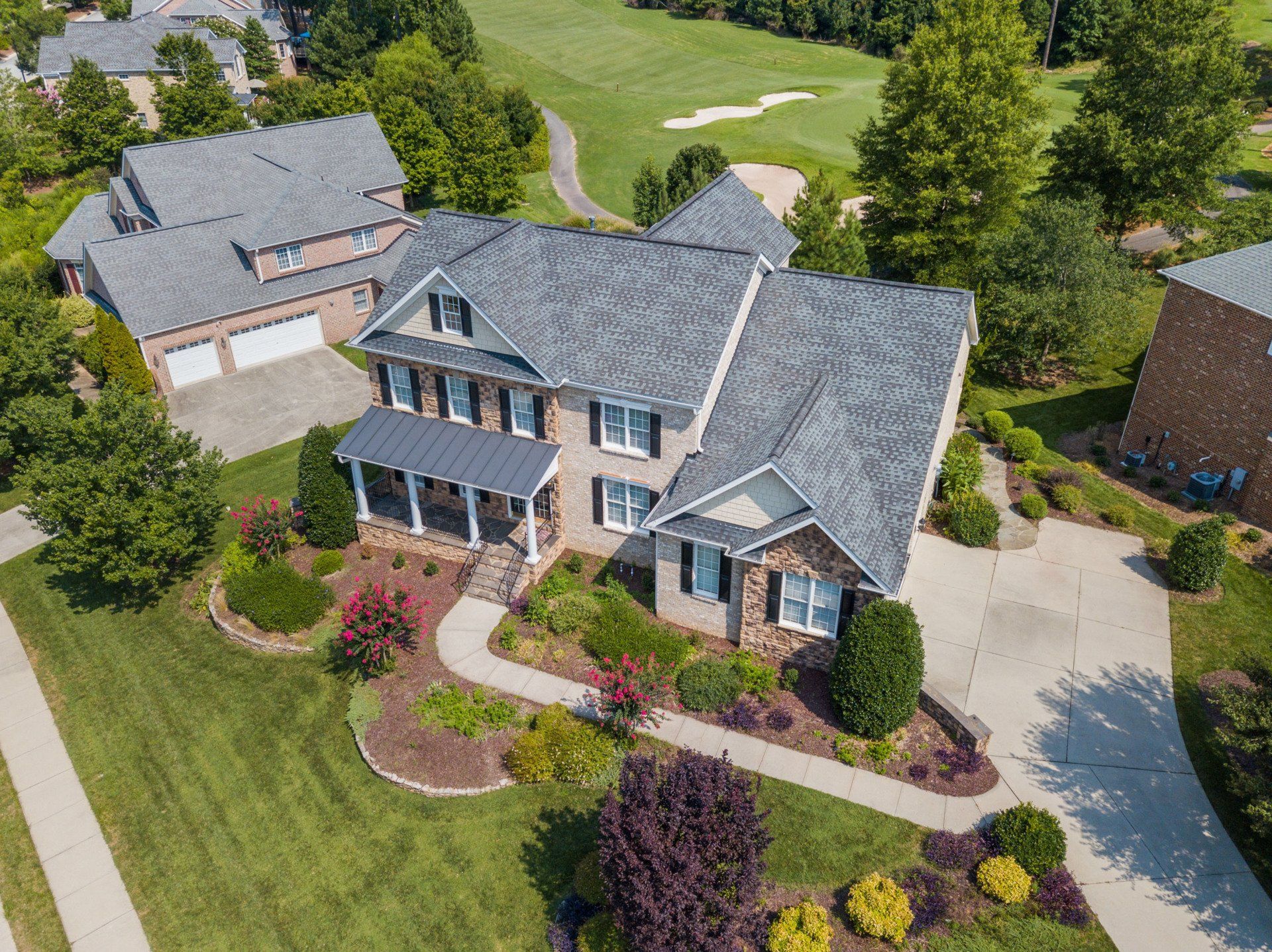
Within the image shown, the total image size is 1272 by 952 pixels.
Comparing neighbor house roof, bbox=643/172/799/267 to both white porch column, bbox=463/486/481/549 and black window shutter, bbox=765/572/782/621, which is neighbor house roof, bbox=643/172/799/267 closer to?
white porch column, bbox=463/486/481/549

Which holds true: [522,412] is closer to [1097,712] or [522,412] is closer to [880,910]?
[880,910]

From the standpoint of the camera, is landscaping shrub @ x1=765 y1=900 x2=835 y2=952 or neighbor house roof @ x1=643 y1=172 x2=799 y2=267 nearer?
landscaping shrub @ x1=765 y1=900 x2=835 y2=952

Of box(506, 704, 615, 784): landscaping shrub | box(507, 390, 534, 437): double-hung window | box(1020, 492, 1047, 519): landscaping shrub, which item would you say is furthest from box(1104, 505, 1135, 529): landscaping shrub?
box(507, 390, 534, 437): double-hung window

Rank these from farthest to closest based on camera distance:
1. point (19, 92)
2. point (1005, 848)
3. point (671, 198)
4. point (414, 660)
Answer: point (19, 92) → point (671, 198) → point (414, 660) → point (1005, 848)

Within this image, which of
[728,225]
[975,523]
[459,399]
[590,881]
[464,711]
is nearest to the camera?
[590,881]

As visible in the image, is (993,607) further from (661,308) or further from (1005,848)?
(661,308)

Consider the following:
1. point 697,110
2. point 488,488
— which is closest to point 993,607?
point 488,488

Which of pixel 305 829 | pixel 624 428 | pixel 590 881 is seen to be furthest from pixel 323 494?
pixel 590 881
